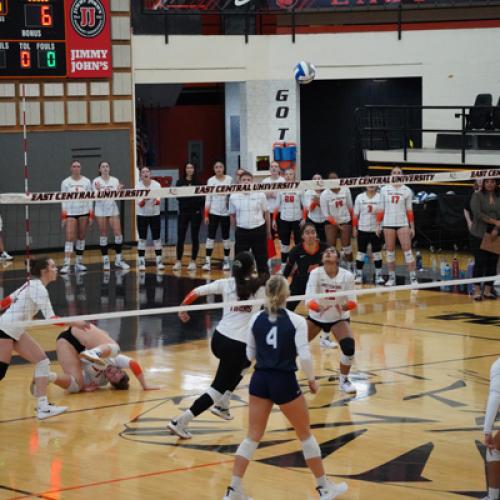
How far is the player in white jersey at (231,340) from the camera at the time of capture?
10312 mm

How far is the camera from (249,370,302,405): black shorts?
8492mm

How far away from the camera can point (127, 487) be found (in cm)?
908

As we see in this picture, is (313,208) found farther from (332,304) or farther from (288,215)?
(332,304)

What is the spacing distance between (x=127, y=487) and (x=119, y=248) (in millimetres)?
12902

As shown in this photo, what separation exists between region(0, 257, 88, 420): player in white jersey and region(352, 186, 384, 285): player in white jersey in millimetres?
8916

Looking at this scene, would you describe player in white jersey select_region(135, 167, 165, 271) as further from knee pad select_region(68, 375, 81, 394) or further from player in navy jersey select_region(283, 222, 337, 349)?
knee pad select_region(68, 375, 81, 394)

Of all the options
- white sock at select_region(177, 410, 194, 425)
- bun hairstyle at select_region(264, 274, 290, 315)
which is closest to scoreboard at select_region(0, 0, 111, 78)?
white sock at select_region(177, 410, 194, 425)

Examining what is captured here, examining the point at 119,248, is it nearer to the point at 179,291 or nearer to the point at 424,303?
the point at 179,291

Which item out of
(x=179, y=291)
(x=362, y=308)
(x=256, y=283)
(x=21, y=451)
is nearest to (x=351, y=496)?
(x=256, y=283)

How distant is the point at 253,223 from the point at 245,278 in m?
8.90

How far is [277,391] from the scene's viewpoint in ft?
27.8

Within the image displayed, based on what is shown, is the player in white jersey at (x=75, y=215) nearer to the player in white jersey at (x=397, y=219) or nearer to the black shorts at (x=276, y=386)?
the player in white jersey at (x=397, y=219)

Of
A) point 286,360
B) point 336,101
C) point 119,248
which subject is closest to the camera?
point 286,360

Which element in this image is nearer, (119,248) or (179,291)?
(179,291)
